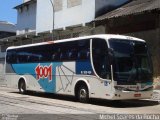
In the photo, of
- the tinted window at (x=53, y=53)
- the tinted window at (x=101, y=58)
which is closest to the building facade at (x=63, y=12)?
the tinted window at (x=53, y=53)

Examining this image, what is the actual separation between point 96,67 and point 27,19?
1226 inches

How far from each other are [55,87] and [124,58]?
5.41 m

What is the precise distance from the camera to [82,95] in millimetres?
20062

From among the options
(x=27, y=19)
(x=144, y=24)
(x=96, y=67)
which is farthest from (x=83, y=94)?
(x=27, y=19)

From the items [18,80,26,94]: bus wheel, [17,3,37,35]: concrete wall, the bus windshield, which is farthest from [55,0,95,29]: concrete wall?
the bus windshield

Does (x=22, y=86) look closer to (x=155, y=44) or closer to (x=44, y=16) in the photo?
(x=155, y=44)

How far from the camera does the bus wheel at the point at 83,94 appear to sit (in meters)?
19.8

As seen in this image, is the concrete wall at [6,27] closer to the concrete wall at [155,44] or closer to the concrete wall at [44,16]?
the concrete wall at [44,16]

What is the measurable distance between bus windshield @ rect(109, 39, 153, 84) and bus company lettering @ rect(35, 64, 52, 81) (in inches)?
215

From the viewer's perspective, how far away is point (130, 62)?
18422mm

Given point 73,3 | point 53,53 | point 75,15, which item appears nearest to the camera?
point 53,53

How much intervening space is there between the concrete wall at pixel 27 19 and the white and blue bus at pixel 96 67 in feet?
78.5

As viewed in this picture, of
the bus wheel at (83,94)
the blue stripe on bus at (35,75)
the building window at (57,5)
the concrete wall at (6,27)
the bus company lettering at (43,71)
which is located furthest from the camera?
the concrete wall at (6,27)

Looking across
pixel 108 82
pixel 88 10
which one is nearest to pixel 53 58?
pixel 108 82
